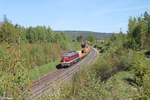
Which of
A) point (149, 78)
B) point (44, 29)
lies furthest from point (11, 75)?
point (44, 29)

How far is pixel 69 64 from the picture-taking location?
59.8 meters

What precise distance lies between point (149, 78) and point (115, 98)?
2.95 m

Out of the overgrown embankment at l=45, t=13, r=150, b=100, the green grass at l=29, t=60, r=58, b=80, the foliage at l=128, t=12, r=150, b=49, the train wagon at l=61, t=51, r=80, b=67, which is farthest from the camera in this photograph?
the foliage at l=128, t=12, r=150, b=49

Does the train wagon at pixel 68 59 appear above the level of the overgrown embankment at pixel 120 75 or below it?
below

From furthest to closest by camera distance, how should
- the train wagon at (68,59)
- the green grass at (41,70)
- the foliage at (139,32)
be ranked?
the foliage at (139,32) → the train wagon at (68,59) → the green grass at (41,70)

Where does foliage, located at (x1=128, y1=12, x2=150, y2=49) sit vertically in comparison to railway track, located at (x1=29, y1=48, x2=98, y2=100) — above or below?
above

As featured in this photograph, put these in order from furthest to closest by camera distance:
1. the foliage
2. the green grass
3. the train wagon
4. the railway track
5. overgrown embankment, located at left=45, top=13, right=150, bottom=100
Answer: the foliage
the train wagon
the green grass
the railway track
overgrown embankment, located at left=45, top=13, right=150, bottom=100

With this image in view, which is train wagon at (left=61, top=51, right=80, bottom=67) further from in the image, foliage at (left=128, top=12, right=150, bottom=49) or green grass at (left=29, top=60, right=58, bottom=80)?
foliage at (left=128, top=12, right=150, bottom=49)

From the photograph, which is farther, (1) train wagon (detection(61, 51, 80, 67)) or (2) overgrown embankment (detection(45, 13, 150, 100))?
(1) train wagon (detection(61, 51, 80, 67))

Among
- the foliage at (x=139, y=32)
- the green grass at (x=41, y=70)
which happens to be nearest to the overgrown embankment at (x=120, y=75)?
the foliage at (x=139, y=32)

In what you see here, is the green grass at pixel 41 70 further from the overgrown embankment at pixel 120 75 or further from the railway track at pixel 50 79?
the overgrown embankment at pixel 120 75

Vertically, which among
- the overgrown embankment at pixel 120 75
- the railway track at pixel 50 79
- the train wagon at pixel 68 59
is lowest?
the railway track at pixel 50 79

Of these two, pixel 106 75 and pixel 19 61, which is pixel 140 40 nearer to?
pixel 106 75

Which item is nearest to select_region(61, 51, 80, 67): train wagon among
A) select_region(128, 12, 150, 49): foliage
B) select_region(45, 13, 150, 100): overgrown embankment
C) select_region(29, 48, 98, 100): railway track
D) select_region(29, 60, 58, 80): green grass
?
select_region(29, 48, 98, 100): railway track
